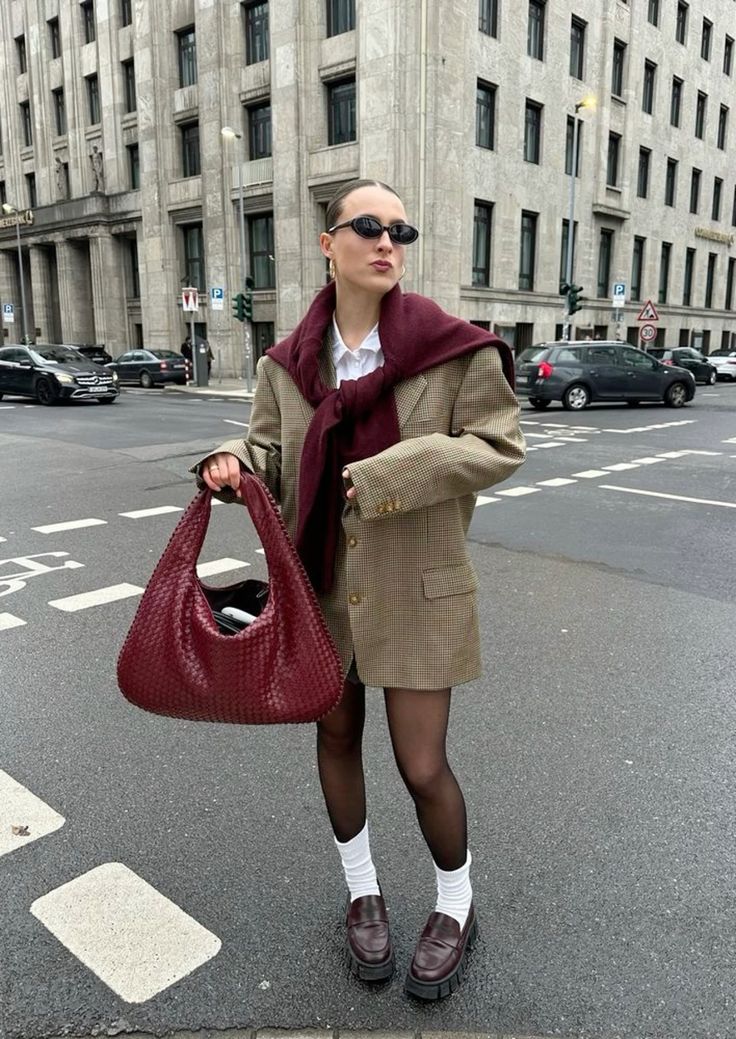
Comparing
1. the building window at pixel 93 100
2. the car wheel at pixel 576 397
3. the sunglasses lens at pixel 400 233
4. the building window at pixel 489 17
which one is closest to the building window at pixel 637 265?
the building window at pixel 489 17

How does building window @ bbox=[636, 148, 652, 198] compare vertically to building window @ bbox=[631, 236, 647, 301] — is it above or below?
above

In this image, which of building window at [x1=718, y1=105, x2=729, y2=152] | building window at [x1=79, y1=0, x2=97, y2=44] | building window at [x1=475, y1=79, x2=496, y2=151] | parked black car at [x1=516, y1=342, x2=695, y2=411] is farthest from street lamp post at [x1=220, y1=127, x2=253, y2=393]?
building window at [x1=718, y1=105, x2=729, y2=152]

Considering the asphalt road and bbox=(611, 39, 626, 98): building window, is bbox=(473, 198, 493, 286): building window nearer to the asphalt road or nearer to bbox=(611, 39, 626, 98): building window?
bbox=(611, 39, 626, 98): building window

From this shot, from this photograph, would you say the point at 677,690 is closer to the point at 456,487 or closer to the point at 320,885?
the point at 320,885

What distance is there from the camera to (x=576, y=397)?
770 inches

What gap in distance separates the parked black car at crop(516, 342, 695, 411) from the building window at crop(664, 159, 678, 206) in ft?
84.9

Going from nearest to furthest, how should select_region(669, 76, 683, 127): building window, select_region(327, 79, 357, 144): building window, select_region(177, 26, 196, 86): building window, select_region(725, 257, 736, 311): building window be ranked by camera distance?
select_region(327, 79, 357, 144): building window
select_region(177, 26, 196, 86): building window
select_region(669, 76, 683, 127): building window
select_region(725, 257, 736, 311): building window

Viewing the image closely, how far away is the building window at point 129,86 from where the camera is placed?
3738 cm

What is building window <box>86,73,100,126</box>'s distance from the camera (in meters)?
39.5

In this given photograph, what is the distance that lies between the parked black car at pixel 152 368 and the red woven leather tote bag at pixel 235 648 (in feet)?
98.3

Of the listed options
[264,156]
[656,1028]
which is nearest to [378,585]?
[656,1028]

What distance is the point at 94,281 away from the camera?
1555 inches

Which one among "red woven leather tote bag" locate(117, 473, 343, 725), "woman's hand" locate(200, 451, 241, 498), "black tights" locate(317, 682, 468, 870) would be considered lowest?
"black tights" locate(317, 682, 468, 870)

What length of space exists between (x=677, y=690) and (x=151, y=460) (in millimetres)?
9004
